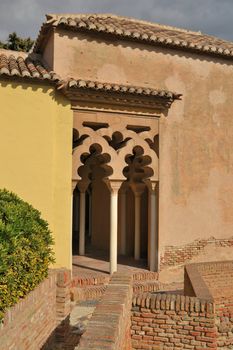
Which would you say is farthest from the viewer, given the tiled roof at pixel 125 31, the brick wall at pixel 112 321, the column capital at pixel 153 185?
the column capital at pixel 153 185

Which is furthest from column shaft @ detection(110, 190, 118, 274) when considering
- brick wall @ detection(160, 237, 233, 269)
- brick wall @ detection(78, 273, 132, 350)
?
brick wall @ detection(78, 273, 132, 350)

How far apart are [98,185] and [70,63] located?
5.68 meters

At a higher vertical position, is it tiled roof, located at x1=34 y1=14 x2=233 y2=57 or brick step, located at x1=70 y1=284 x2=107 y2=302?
tiled roof, located at x1=34 y1=14 x2=233 y2=57

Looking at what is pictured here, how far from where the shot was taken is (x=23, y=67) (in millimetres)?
8992

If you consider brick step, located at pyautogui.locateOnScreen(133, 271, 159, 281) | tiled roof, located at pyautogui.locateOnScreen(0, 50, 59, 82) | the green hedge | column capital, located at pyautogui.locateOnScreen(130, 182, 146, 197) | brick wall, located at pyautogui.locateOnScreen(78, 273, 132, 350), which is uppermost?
tiled roof, located at pyautogui.locateOnScreen(0, 50, 59, 82)

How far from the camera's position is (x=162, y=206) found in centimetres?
1017

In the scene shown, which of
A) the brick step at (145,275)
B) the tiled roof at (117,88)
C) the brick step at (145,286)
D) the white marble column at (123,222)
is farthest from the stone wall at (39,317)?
the white marble column at (123,222)

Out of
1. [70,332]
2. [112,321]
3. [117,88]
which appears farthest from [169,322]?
[117,88]

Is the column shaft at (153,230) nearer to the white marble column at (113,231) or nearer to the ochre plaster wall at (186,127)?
the ochre plaster wall at (186,127)

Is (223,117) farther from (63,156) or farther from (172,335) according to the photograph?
(172,335)

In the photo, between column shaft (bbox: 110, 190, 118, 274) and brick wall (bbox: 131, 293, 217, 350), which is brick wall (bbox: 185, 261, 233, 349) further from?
column shaft (bbox: 110, 190, 118, 274)

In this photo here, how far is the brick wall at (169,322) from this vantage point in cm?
502

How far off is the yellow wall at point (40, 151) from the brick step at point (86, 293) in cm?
59

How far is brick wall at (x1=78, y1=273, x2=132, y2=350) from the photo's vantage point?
3.34 meters
